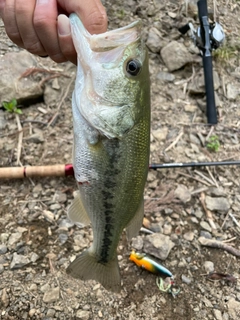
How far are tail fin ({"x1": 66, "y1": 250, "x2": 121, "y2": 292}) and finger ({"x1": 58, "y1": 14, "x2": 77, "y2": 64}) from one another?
3.52 ft

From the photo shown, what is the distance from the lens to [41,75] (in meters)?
3.78

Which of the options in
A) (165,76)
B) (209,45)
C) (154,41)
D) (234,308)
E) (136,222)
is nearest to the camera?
(136,222)

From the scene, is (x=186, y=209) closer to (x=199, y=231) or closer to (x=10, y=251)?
(x=199, y=231)

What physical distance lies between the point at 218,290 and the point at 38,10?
2.26m

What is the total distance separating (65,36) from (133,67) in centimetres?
34

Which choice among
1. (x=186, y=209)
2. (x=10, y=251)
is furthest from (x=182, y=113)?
(x=10, y=251)

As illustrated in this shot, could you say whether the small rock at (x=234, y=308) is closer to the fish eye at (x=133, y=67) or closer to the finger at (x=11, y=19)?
the fish eye at (x=133, y=67)

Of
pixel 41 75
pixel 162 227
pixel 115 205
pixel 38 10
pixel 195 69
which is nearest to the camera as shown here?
pixel 38 10

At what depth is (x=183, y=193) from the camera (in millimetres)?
3205

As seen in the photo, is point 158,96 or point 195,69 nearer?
point 158,96

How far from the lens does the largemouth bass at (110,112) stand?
1.62 meters

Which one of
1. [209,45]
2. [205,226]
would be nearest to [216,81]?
[209,45]

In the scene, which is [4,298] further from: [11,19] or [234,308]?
[11,19]

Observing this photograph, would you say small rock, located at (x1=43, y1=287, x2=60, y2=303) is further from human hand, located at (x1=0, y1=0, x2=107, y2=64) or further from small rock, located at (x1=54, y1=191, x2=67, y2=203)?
human hand, located at (x1=0, y1=0, x2=107, y2=64)
